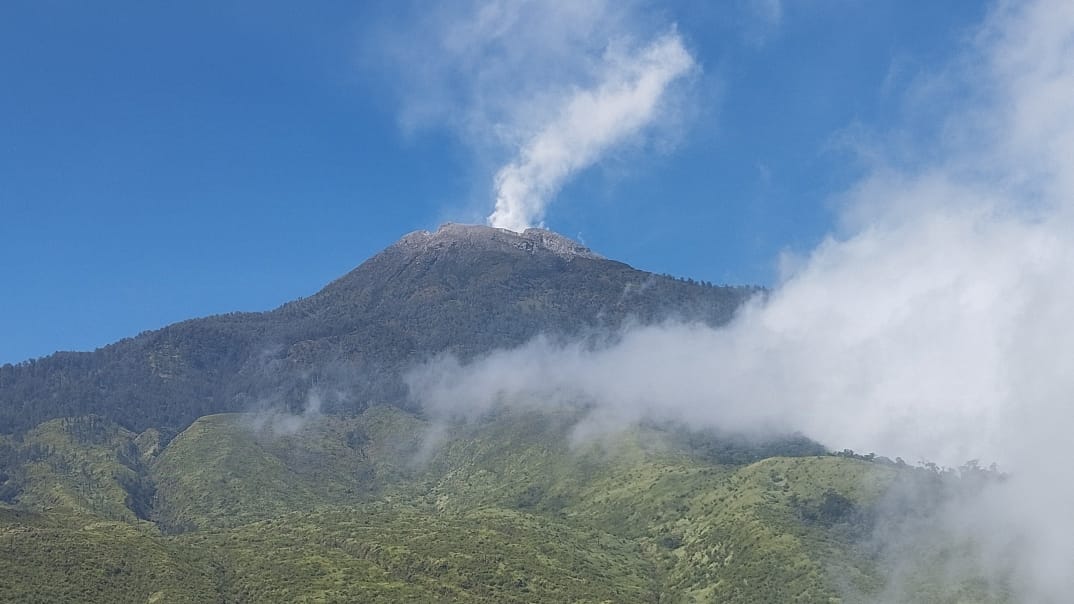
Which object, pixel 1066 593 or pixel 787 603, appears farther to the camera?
pixel 787 603

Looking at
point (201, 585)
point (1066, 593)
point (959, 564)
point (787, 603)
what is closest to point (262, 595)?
point (201, 585)

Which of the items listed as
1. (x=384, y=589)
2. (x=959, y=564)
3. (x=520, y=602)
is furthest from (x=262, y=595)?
(x=959, y=564)

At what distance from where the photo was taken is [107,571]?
18238 cm

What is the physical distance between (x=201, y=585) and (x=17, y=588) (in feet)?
113

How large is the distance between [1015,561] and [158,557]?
183200mm

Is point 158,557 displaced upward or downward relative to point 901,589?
downward

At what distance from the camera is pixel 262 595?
18838 cm

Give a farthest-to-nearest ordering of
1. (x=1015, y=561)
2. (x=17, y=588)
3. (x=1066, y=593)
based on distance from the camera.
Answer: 1. (x=1015, y=561)
2. (x=1066, y=593)
3. (x=17, y=588)

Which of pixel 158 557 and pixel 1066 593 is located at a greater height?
pixel 1066 593

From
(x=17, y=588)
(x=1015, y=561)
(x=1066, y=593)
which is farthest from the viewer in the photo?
(x=1015, y=561)

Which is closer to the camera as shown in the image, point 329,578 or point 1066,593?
point 1066,593

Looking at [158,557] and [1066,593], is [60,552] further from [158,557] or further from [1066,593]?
[1066,593]

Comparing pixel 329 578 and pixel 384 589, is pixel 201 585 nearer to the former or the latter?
pixel 329 578

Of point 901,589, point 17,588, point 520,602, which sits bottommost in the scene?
point 17,588
